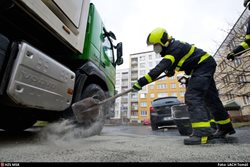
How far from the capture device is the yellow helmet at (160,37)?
7.23ft

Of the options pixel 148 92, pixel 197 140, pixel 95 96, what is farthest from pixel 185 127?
pixel 148 92

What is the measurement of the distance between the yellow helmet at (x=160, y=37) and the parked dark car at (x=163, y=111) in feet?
11.9

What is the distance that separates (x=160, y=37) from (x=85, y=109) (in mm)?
1611

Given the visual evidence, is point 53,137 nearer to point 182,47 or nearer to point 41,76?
point 41,76

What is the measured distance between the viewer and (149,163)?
100 centimetres

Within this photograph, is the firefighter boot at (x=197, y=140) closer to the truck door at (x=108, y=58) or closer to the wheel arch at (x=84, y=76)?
the wheel arch at (x=84, y=76)

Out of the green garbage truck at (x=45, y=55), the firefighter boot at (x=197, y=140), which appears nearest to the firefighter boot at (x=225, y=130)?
the firefighter boot at (x=197, y=140)

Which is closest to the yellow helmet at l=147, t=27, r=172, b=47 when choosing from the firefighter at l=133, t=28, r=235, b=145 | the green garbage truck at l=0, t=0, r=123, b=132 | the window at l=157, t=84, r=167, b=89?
the firefighter at l=133, t=28, r=235, b=145

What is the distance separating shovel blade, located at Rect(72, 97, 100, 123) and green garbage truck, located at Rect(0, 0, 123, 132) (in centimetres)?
12

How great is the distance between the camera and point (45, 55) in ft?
5.45

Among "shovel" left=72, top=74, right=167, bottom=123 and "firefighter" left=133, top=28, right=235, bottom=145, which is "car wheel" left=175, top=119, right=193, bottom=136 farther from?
"shovel" left=72, top=74, right=167, bottom=123

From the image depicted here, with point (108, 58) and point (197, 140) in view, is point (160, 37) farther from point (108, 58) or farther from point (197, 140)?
point (108, 58)

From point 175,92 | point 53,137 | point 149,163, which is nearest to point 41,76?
point 53,137

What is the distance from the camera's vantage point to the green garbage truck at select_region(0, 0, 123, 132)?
1.37 m
